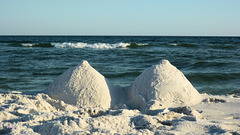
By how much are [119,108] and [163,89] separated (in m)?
0.61

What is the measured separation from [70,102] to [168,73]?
1355 mm

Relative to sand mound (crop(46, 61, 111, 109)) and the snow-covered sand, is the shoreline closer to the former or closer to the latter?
the snow-covered sand

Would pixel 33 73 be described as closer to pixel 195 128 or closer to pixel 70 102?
pixel 70 102

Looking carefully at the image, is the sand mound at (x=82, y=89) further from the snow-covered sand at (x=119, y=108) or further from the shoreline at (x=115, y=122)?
the shoreline at (x=115, y=122)

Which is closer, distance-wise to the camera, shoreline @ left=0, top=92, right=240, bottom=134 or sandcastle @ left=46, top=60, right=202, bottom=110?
shoreline @ left=0, top=92, right=240, bottom=134

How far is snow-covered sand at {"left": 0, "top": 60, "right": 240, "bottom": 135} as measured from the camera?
220cm

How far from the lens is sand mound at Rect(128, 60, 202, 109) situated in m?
3.24

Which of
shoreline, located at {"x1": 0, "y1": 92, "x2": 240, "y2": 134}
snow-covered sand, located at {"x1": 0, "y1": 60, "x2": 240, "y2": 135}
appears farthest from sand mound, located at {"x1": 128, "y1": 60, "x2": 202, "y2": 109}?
shoreline, located at {"x1": 0, "y1": 92, "x2": 240, "y2": 134}

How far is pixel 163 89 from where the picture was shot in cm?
327

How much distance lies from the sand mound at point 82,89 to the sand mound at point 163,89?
16.1 inches


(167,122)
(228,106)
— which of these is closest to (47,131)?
(167,122)

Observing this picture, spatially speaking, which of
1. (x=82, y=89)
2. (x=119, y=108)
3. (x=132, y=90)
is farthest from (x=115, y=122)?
(x=132, y=90)

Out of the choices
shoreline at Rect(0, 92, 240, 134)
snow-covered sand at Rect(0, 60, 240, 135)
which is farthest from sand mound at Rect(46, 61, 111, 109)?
shoreline at Rect(0, 92, 240, 134)

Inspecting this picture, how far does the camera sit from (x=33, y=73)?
23.7 feet
